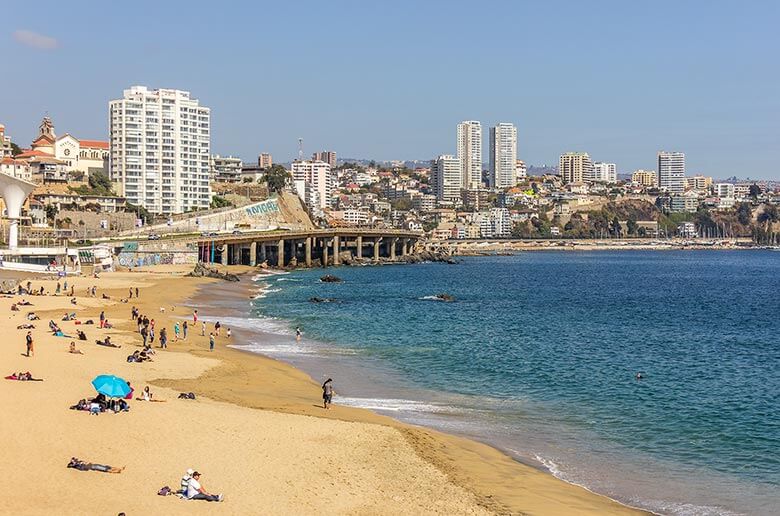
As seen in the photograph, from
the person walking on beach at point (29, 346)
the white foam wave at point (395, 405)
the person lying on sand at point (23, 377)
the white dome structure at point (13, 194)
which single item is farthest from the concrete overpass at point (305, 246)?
the person lying on sand at point (23, 377)

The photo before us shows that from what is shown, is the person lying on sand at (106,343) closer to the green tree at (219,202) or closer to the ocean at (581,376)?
the ocean at (581,376)

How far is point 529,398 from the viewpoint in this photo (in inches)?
1225

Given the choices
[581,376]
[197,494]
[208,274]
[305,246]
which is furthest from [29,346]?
[305,246]

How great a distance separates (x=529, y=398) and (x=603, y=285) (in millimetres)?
72713

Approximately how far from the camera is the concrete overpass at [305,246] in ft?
360

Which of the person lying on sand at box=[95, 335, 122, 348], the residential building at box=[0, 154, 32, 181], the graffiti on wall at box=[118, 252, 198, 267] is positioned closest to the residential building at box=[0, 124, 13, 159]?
the residential building at box=[0, 154, 32, 181]

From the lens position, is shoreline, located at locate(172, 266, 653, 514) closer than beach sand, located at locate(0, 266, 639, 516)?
No

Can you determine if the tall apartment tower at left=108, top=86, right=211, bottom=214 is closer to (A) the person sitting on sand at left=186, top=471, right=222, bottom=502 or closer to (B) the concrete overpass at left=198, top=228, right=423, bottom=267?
(B) the concrete overpass at left=198, top=228, right=423, bottom=267

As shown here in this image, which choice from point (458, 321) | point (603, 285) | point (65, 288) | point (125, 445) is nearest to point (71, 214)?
point (65, 288)

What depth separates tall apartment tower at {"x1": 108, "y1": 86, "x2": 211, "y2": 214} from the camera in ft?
501

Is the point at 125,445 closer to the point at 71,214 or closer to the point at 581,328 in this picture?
the point at 581,328

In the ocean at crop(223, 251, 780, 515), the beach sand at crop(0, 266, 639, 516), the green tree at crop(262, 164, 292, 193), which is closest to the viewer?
the beach sand at crop(0, 266, 639, 516)

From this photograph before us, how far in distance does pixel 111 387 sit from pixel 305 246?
105 m

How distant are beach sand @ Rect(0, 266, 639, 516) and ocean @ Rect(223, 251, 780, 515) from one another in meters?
2.23
